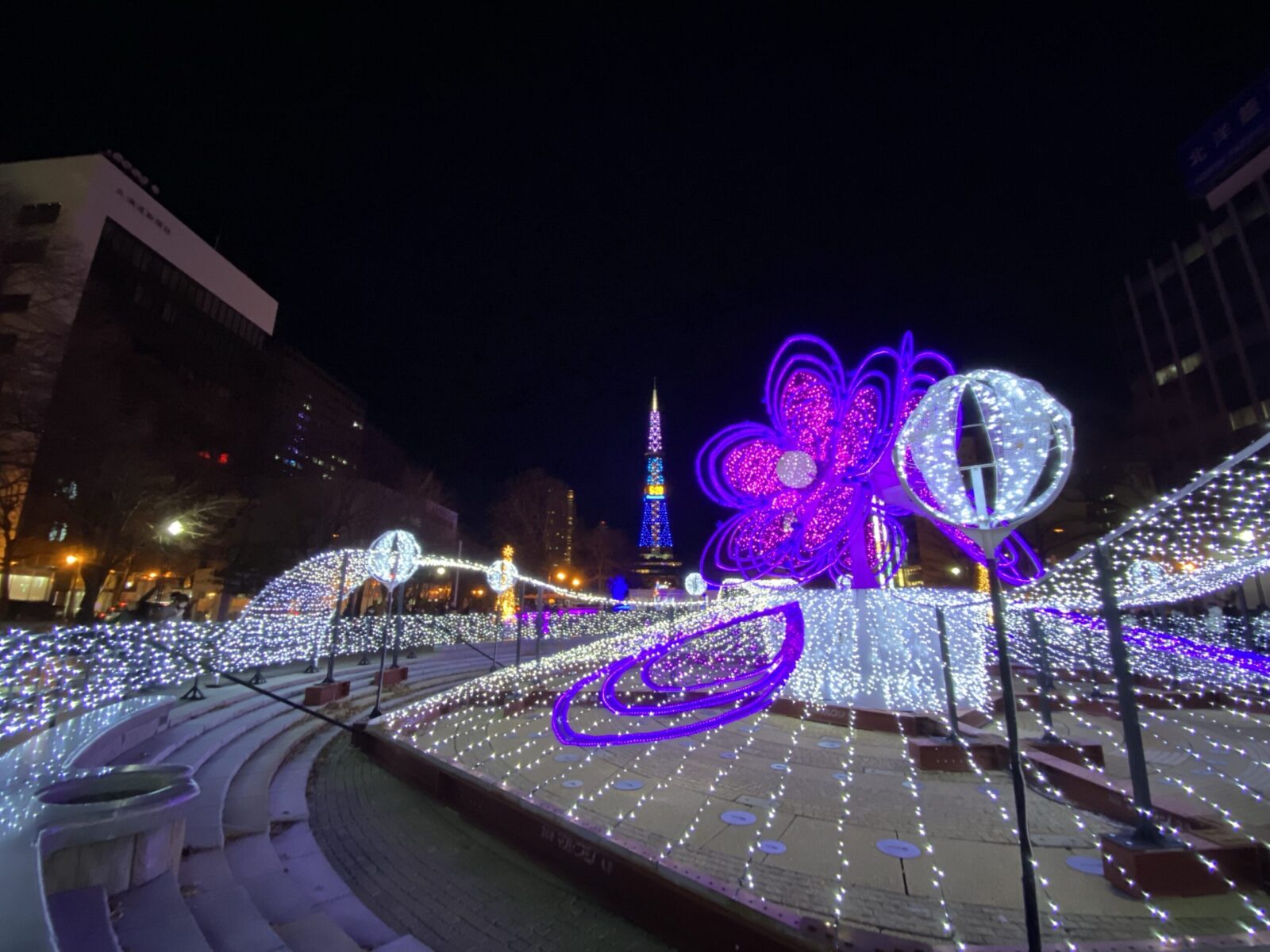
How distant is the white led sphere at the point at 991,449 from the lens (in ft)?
12.2

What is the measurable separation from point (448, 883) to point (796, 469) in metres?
8.25

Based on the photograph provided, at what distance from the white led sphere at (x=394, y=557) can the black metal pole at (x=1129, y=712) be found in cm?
1041

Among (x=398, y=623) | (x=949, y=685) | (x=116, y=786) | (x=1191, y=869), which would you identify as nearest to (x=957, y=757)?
(x=949, y=685)

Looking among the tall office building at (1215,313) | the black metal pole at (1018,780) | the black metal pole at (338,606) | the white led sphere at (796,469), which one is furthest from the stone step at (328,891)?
the tall office building at (1215,313)

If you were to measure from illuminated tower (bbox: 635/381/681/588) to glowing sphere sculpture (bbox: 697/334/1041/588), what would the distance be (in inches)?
2931

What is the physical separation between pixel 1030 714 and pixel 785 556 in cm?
542

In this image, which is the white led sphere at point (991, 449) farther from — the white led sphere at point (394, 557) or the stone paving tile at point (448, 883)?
the white led sphere at point (394, 557)

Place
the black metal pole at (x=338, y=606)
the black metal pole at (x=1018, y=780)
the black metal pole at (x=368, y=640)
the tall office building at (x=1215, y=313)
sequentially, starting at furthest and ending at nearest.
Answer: the tall office building at (x=1215, y=313), the black metal pole at (x=368, y=640), the black metal pole at (x=338, y=606), the black metal pole at (x=1018, y=780)

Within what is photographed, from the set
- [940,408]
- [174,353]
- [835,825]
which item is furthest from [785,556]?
[174,353]

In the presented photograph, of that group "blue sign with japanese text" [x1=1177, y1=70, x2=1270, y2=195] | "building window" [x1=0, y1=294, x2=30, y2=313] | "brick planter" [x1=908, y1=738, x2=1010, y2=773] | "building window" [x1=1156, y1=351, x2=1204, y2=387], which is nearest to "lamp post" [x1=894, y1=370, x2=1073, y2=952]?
"brick planter" [x1=908, y1=738, x2=1010, y2=773]

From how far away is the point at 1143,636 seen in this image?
781 centimetres

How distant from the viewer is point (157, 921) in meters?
3.35

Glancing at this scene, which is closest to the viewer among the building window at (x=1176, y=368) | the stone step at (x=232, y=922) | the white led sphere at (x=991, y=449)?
the stone step at (x=232, y=922)

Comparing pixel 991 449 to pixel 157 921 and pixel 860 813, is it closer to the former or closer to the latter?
pixel 860 813
